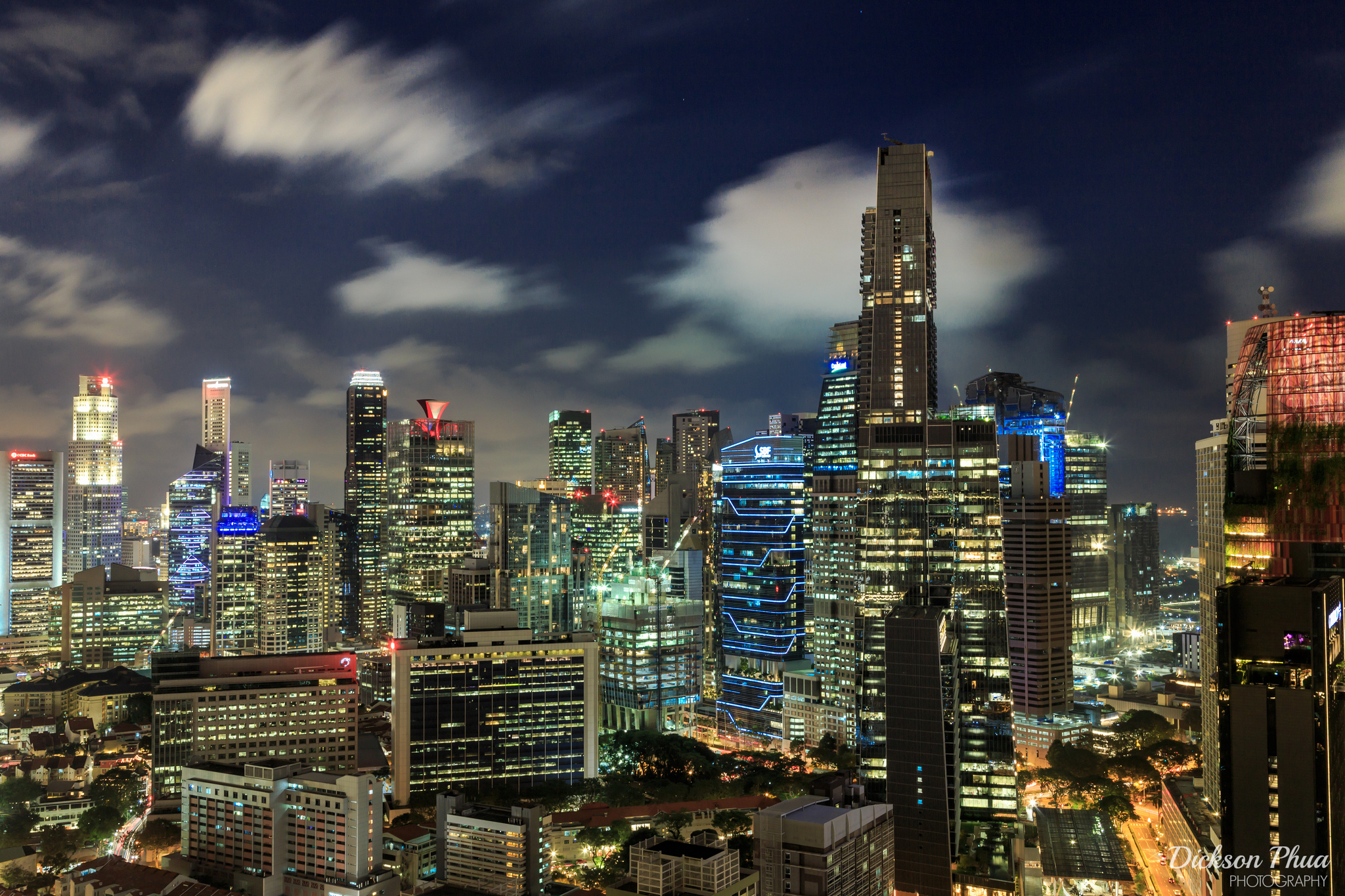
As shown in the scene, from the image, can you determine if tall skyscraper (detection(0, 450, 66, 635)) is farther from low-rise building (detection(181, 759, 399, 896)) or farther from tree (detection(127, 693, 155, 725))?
low-rise building (detection(181, 759, 399, 896))

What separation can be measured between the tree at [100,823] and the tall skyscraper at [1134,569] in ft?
235

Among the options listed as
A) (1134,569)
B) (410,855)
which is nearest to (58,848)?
(410,855)

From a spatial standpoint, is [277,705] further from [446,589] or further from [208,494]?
[208,494]

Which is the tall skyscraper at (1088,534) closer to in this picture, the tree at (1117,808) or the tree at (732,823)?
the tree at (1117,808)

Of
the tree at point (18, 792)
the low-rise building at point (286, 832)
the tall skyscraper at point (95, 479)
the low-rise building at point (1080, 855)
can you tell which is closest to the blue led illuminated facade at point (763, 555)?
the low-rise building at point (1080, 855)

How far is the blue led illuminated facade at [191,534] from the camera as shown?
103 metres

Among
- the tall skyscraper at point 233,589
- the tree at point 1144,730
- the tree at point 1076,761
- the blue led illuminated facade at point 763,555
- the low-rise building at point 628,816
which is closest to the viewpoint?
the low-rise building at point 628,816

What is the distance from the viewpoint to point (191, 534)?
109 meters

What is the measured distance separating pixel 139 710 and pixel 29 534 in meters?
48.1

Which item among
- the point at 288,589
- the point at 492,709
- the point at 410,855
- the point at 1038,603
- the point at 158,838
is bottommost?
the point at 158,838

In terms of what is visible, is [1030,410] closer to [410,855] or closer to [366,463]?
[410,855]

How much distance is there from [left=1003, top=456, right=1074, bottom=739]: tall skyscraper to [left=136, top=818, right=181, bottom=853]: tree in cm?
4153

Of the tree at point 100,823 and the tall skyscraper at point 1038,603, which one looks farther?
the tall skyscraper at point 1038,603

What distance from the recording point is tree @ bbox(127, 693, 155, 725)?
6006 cm
